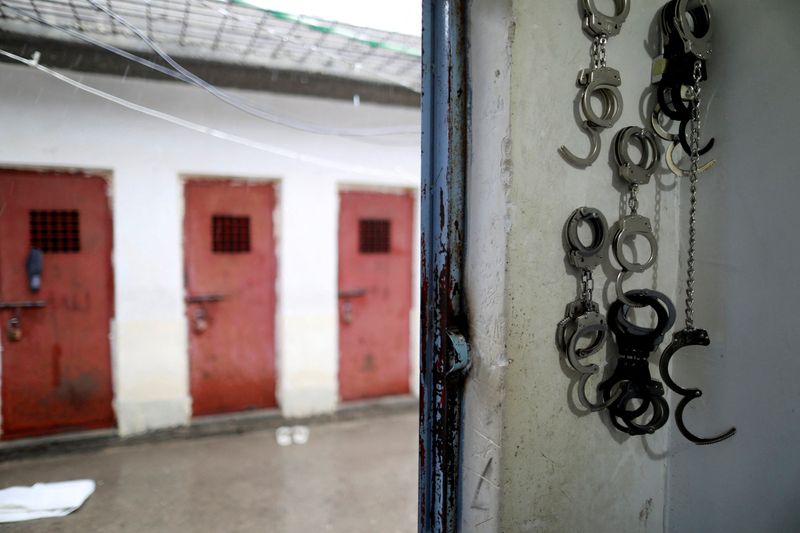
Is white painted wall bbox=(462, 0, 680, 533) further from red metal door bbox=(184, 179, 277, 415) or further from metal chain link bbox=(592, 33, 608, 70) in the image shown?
red metal door bbox=(184, 179, 277, 415)

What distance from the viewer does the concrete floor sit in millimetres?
2504

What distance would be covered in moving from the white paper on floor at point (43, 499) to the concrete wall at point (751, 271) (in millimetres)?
3158

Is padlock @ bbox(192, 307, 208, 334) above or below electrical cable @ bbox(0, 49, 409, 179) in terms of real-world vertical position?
below

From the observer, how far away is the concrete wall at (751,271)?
104 cm

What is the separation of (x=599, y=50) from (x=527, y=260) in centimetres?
49

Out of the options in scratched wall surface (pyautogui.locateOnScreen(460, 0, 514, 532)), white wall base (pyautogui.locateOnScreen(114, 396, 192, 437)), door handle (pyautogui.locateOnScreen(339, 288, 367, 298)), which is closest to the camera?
scratched wall surface (pyautogui.locateOnScreen(460, 0, 514, 532))

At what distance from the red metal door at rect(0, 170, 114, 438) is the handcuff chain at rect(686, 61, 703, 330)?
3.54 meters

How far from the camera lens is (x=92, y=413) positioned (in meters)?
3.29

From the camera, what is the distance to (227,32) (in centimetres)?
276

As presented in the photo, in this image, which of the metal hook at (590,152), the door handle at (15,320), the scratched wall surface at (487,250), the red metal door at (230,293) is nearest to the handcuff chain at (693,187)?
the metal hook at (590,152)

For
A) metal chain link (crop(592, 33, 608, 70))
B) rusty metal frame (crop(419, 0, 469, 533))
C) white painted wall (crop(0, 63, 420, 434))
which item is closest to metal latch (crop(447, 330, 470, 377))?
rusty metal frame (crop(419, 0, 469, 533))

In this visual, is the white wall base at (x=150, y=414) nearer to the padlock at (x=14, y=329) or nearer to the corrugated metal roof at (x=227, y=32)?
the padlock at (x=14, y=329)

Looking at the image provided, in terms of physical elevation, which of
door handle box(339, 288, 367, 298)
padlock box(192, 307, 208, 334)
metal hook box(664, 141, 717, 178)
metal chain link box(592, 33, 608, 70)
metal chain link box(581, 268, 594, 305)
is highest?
metal chain link box(592, 33, 608, 70)

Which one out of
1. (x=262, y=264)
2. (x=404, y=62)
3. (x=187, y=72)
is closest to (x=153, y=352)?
(x=262, y=264)
